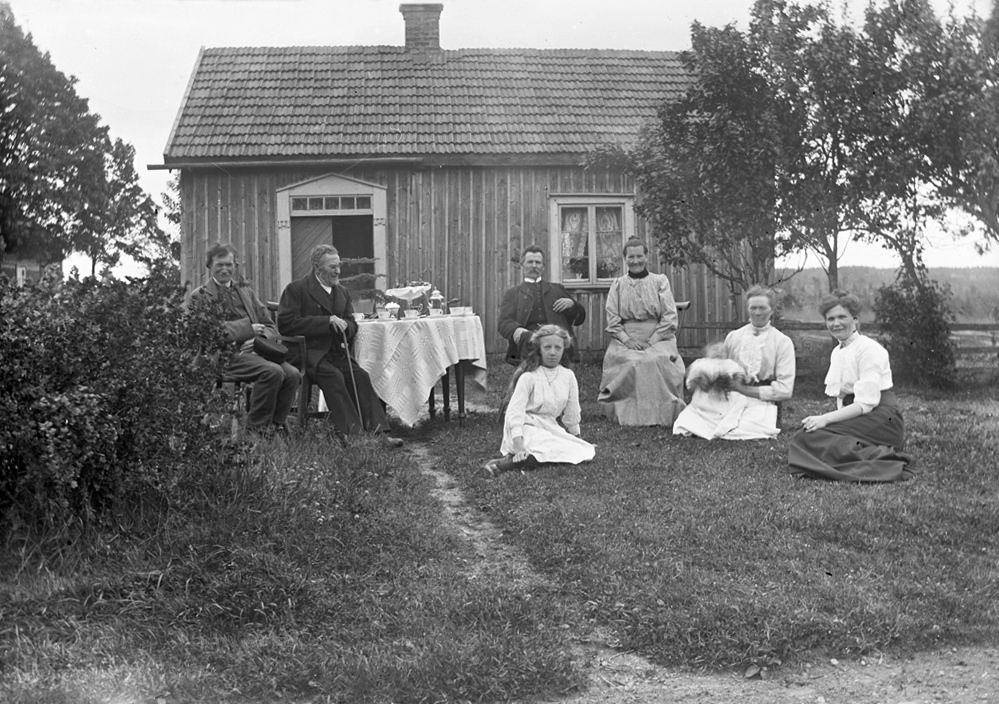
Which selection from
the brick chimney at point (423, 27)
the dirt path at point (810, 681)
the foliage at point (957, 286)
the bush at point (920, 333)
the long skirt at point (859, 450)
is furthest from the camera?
the brick chimney at point (423, 27)

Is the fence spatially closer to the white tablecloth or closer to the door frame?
the white tablecloth

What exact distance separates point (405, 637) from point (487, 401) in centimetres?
683

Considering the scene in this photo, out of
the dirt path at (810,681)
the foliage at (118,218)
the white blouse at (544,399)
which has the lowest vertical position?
the dirt path at (810,681)

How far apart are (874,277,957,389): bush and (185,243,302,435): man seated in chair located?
6915 millimetres

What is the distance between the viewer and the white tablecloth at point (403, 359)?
8.25m

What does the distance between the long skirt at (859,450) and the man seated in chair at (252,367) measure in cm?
377

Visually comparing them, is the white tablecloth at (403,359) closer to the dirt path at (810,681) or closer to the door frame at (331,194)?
the dirt path at (810,681)

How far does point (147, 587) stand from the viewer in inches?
163

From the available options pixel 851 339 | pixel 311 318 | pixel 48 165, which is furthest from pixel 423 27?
pixel 851 339

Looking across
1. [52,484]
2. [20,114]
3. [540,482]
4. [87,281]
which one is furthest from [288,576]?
[20,114]

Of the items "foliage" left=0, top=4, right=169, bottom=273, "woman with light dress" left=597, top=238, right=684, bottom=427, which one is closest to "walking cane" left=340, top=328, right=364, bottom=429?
"foliage" left=0, top=4, right=169, bottom=273

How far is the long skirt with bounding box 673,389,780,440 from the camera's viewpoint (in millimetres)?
7605

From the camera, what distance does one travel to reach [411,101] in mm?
14758

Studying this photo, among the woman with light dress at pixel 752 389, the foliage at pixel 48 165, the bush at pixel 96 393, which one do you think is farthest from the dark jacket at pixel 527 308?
the bush at pixel 96 393
